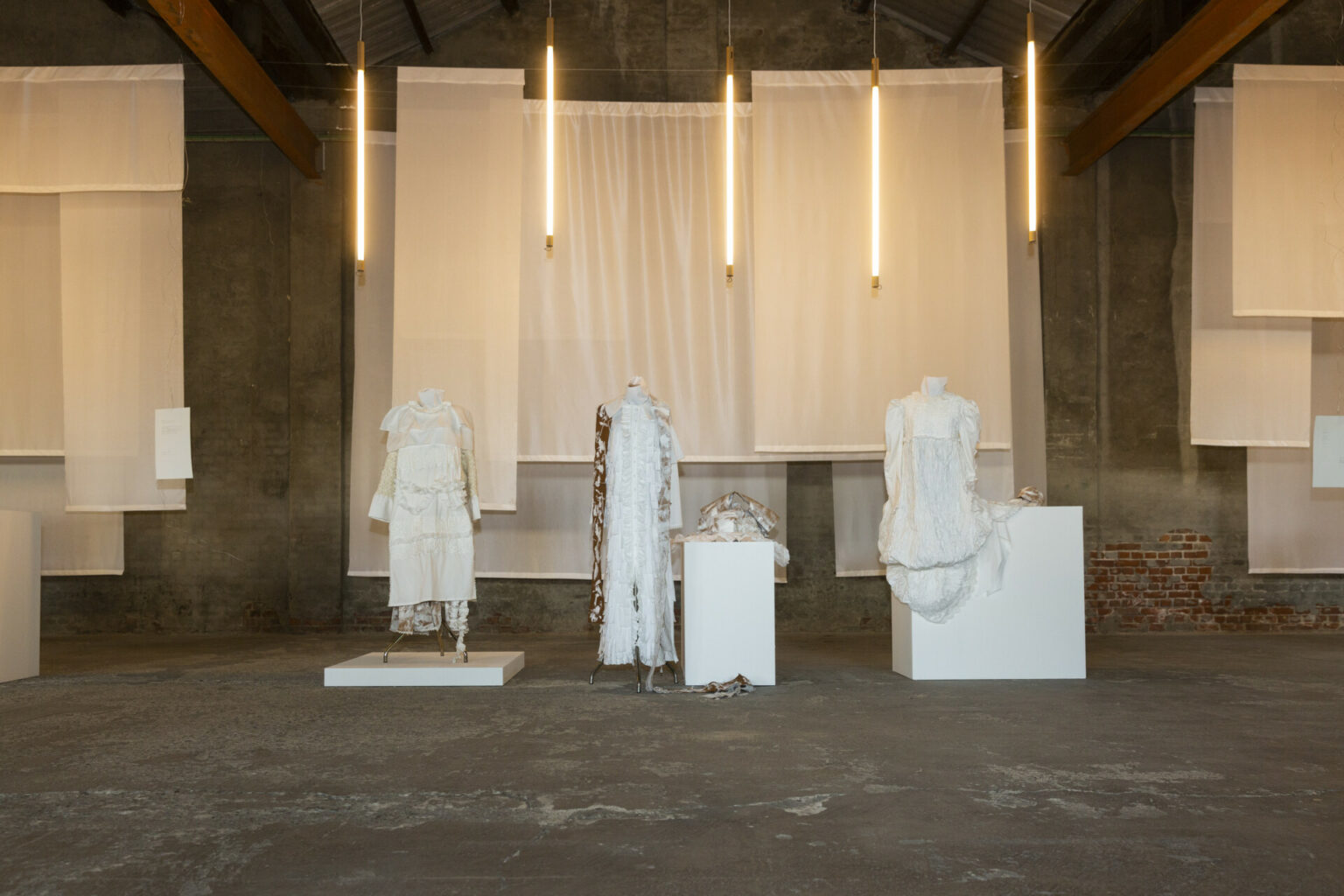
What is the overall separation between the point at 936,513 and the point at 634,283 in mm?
3656

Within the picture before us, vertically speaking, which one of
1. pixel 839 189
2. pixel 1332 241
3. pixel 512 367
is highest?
pixel 839 189

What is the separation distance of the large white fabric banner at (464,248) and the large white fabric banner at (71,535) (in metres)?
2.63

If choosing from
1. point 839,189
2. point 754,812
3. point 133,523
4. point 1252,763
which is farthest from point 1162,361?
point 133,523

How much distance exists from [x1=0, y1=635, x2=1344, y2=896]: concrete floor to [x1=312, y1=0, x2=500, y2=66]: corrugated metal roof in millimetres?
5727

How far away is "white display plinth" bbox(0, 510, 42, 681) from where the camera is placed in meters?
6.43

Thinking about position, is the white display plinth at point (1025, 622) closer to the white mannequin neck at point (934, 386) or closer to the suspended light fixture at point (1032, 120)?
the white mannequin neck at point (934, 386)

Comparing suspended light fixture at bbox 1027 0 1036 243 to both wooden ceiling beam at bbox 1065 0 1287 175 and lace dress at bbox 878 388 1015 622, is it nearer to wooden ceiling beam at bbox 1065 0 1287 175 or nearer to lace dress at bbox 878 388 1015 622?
wooden ceiling beam at bbox 1065 0 1287 175

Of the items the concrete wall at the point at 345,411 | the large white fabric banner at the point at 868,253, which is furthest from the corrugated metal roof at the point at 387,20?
the large white fabric banner at the point at 868,253

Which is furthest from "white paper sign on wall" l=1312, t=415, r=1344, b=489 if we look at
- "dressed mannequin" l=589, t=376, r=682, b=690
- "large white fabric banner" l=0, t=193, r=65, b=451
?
"large white fabric banner" l=0, t=193, r=65, b=451

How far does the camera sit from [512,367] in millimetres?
8445

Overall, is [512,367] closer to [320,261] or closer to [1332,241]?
[320,261]

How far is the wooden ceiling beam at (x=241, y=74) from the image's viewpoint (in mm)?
6793

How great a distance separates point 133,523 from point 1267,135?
10.0m

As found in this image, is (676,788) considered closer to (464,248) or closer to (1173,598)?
(464,248)
